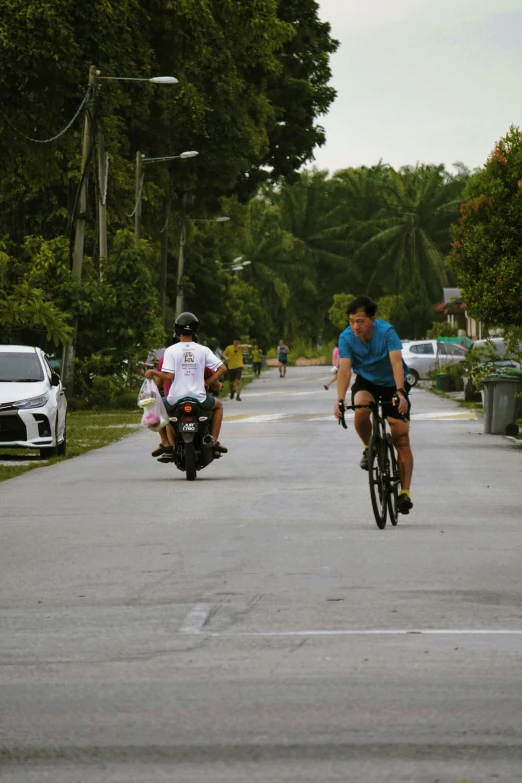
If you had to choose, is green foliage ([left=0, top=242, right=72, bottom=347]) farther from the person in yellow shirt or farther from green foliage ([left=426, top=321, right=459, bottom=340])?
green foliage ([left=426, top=321, right=459, bottom=340])

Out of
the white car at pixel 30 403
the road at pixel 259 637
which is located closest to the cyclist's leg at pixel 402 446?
the road at pixel 259 637

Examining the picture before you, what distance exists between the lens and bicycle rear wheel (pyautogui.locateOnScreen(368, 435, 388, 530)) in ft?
42.0

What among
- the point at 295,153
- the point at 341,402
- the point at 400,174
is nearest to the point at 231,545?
the point at 341,402

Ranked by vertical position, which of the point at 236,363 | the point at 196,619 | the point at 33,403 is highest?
the point at 196,619

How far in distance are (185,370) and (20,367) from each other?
5.57m

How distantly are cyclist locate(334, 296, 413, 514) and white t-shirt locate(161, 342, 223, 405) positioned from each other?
198 inches

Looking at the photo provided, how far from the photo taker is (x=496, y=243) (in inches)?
1222

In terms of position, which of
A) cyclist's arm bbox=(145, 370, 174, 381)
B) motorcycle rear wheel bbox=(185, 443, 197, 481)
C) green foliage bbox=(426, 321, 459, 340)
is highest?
cyclist's arm bbox=(145, 370, 174, 381)

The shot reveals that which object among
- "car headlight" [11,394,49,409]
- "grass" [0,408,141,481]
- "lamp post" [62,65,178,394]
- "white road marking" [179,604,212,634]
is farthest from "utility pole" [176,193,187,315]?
"white road marking" [179,604,212,634]

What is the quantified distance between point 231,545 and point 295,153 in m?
42.4

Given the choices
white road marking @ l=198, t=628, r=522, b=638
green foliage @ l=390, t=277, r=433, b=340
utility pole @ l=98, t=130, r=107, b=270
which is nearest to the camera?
white road marking @ l=198, t=628, r=522, b=638

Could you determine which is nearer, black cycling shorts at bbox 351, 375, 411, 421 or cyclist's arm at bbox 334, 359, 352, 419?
cyclist's arm at bbox 334, 359, 352, 419

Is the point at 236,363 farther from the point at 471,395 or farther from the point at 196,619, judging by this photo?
the point at 196,619

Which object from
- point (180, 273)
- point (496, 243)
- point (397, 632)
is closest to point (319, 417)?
point (496, 243)
